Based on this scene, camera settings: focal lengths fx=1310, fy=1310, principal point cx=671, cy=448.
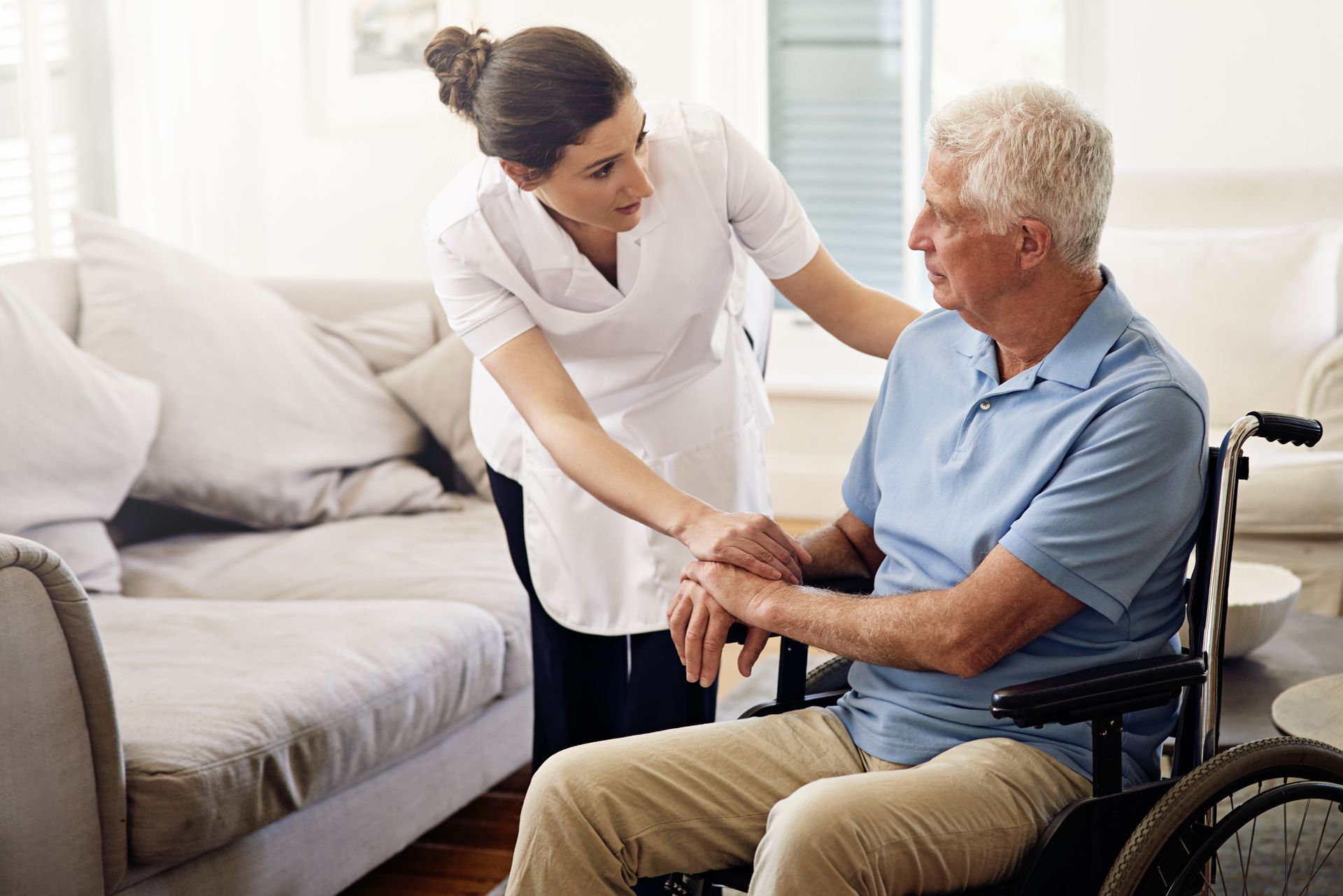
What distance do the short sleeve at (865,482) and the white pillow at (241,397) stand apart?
1.31 meters

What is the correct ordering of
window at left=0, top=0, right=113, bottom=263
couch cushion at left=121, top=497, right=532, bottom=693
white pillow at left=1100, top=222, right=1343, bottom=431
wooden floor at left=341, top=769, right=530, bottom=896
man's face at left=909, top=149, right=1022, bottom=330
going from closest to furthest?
man's face at left=909, top=149, right=1022, bottom=330 < wooden floor at left=341, top=769, right=530, bottom=896 < couch cushion at left=121, top=497, right=532, bottom=693 < white pillow at left=1100, top=222, right=1343, bottom=431 < window at left=0, top=0, right=113, bottom=263

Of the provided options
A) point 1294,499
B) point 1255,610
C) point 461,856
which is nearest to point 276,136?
point 461,856

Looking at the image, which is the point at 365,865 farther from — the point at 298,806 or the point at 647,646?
the point at 647,646

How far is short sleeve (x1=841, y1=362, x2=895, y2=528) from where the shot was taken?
1.52 meters

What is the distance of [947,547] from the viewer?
4.35 ft

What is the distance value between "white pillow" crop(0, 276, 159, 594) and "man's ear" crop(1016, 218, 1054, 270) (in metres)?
1.55

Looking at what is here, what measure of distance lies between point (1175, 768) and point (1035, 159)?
616 millimetres

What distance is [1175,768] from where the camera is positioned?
130 cm

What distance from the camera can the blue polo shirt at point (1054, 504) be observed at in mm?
1199

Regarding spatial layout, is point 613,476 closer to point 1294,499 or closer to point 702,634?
point 702,634

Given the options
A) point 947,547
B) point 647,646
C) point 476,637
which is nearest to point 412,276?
point 476,637

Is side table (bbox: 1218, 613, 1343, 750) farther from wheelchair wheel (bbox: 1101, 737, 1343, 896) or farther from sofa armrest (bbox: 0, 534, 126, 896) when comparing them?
sofa armrest (bbox: 0, 534, 126, 896)

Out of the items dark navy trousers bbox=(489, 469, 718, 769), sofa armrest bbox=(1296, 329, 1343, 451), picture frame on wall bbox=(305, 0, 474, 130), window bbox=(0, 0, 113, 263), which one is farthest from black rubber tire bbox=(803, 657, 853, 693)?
picture frame on wall bbox=(305, 0, 474, 130)

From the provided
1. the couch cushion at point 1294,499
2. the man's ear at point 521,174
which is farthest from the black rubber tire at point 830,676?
the couch cushion at point 1294,499
